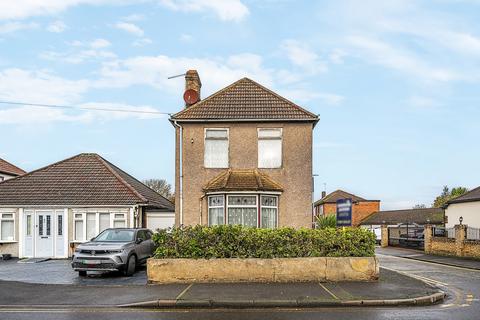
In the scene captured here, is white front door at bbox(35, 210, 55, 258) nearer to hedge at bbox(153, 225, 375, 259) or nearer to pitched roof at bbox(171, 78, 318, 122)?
pitched roof at bbox(171, 78, 318, 122)

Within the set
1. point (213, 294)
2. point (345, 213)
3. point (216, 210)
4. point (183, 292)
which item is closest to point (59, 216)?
point (216, 210)

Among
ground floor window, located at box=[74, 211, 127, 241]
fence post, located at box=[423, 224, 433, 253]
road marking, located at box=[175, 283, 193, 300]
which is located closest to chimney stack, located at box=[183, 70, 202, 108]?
ground floor window, located at box=[74, 211, 127, 241]

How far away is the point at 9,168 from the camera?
145ft

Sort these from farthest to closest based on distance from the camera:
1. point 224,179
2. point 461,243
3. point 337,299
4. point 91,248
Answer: point 461,243 < point 224,179 < point 91,248 < point 337,299

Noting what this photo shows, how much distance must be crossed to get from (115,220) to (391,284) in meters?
16.1

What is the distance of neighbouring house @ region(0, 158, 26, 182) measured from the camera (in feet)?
135

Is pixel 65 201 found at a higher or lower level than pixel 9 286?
higher

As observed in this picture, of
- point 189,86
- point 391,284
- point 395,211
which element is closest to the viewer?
point 391,284

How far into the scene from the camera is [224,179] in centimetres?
2220

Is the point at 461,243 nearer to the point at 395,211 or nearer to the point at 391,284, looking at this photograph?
the point at 391,284

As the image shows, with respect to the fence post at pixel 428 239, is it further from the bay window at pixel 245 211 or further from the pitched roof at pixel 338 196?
the pitched roof at pixel 338 196

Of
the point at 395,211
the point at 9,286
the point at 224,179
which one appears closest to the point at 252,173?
the point at 224,179

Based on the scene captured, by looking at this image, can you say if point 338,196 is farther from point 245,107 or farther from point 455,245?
point 245,107

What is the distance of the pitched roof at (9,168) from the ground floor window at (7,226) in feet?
52.6
